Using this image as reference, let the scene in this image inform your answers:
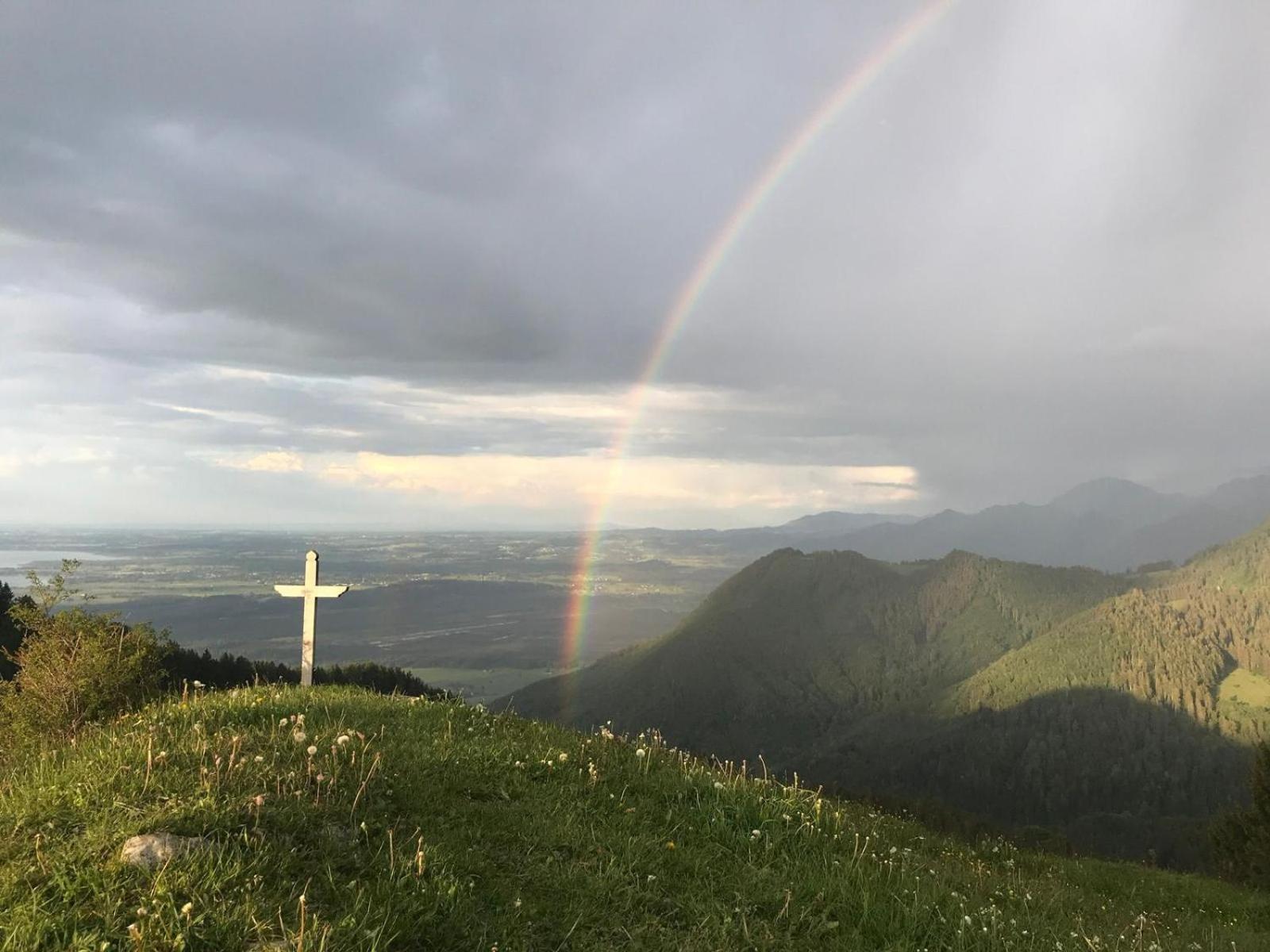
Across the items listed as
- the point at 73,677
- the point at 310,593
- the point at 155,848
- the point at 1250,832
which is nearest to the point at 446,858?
the point at 155,848

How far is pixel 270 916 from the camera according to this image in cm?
495

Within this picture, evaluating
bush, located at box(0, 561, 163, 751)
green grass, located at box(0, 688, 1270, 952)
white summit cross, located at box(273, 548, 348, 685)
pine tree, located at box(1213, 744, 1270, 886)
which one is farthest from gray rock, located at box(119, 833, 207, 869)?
pine tree, located at box(1213, 744, 1270, 886)

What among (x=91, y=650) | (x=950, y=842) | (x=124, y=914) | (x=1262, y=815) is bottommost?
(x=1262, y=815)

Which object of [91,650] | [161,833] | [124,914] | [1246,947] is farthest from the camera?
[91,650]

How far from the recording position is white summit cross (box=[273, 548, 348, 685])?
62.4ft

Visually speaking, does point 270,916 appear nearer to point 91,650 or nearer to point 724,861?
point 724,861

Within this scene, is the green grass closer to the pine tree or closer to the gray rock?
the gray rock

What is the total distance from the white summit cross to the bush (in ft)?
11.9

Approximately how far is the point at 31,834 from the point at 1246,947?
1439 cm

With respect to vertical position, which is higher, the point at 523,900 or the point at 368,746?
the point at 368,746

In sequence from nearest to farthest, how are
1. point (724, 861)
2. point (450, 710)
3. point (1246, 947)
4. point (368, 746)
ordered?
point (724, 861) < point (368, 746) < point (1246, 947) < point (450, 710)

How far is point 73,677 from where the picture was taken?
18500 mm

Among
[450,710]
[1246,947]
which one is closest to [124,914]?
[450,710]

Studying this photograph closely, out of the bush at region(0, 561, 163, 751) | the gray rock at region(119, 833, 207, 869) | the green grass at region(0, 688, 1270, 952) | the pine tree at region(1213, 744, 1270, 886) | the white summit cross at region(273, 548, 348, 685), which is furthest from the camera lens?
the pine tree at region(1213, 744, 1270, 886)
